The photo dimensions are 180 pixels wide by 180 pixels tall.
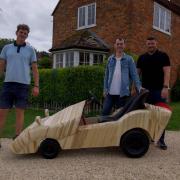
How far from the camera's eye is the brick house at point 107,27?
19.5 metres

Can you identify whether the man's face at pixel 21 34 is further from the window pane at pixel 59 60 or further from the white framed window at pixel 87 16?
the window pane at pixel 59 60

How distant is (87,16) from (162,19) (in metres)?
4.57

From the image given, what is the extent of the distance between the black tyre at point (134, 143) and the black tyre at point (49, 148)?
1.10 meters

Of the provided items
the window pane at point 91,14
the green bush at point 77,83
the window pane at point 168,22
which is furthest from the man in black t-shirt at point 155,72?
the window pane at point 168,22

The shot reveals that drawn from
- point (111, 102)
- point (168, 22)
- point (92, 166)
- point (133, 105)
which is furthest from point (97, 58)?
point (92, 166)

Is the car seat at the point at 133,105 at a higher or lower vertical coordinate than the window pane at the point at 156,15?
lower

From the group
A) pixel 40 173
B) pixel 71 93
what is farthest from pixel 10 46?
pixel 71 93

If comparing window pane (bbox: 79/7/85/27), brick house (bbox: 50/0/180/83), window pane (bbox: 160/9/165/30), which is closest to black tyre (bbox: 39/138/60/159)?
brick house (bbox: 50/0/180/83)

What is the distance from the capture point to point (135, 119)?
241 inches

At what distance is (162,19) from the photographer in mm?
22234

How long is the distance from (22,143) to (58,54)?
651 inches

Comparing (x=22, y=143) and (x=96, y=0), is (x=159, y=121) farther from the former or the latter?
(x=96, y=0)

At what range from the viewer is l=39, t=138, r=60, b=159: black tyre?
592cm

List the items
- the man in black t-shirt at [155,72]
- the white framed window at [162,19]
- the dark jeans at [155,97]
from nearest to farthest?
the man in black t-shirt at [155,72]
the dark jeans at [155,97]
the white framed window at [162,19]
